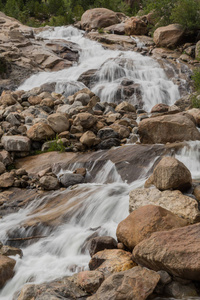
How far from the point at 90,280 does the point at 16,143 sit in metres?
5.63

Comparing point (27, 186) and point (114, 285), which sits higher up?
point (114, 285)

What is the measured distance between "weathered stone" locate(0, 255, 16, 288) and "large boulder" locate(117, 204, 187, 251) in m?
1.62

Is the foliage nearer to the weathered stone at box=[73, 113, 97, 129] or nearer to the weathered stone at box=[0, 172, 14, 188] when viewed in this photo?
the weathered stone at box=[73, 113, 97, 129]

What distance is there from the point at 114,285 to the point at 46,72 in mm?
15371

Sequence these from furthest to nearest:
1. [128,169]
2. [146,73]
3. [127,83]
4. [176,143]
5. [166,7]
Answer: [166,7]
[146,73]
[127,83]
[176,143]
[128,169]

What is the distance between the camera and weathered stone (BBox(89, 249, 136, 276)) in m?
4.12

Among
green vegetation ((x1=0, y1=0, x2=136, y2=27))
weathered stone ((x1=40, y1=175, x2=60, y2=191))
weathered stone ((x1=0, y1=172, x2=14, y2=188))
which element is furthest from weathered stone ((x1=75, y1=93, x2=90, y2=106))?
green vegetation ((x1=0, y1=0, x2=136, y2=27))

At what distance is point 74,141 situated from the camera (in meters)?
9.30

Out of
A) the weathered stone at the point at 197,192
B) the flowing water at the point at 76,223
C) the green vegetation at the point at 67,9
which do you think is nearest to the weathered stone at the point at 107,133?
the flowing water at the point at 76,223

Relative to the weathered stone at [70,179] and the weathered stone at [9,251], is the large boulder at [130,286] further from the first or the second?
the weathered stone at [70,179]

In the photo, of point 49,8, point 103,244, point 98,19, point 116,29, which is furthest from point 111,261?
point 49,8

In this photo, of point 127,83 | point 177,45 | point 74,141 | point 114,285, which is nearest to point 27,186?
point 74,141

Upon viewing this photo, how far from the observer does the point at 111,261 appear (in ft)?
13.9

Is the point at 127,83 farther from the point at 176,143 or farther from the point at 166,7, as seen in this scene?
the point at 166,7
